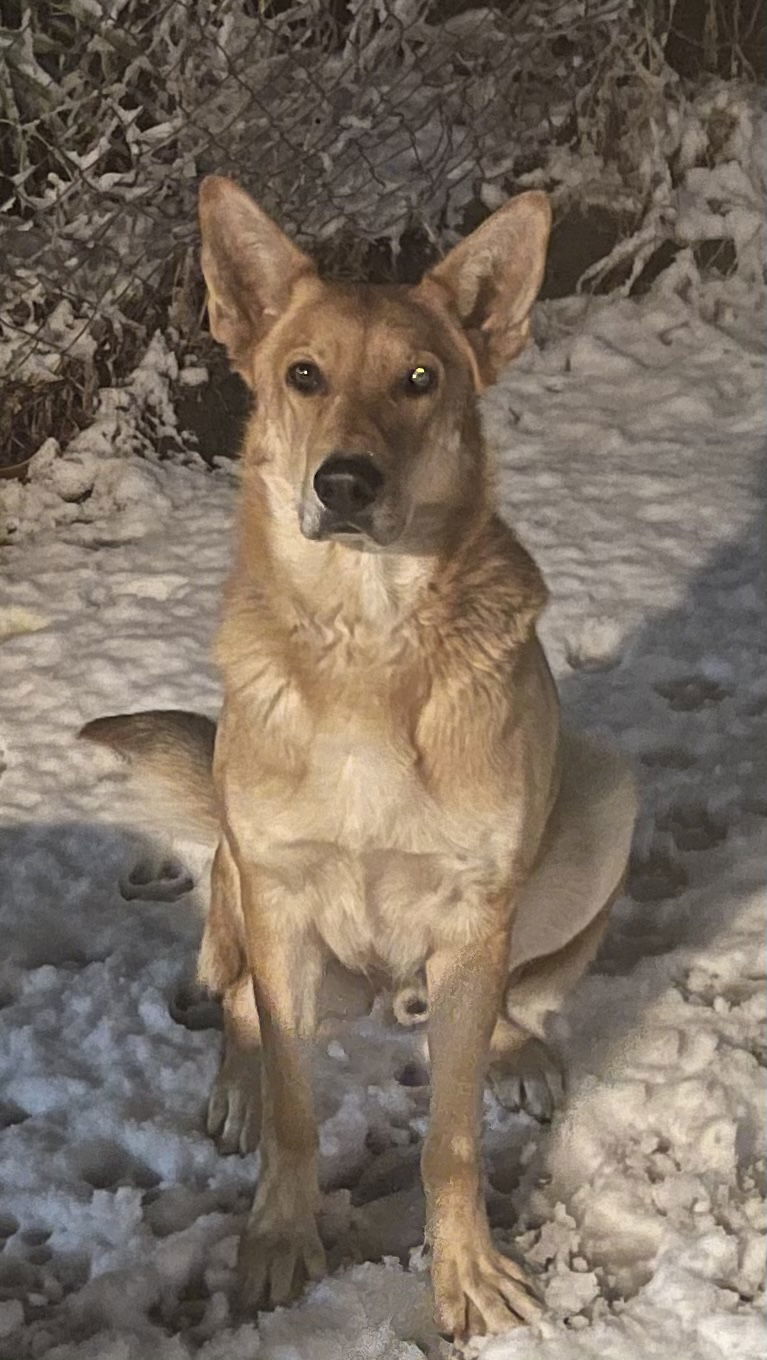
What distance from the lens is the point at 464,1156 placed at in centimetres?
171

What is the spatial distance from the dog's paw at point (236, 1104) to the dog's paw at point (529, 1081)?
1.23 ft

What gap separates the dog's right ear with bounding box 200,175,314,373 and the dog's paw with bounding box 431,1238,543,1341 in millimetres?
1255

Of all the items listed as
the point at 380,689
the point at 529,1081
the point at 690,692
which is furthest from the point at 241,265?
the point at 690,692

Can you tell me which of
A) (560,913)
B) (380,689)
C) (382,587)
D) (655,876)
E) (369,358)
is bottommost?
(655,876)

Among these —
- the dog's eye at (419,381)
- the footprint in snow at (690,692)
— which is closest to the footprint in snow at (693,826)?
the footprint in snow at (690,692)

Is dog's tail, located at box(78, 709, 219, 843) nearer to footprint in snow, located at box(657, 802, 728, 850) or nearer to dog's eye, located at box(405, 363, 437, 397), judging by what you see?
dog's eye, located at box(405, 363, 437, 397)

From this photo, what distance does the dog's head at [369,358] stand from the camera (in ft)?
5.30

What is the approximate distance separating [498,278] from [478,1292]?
1.36 metres

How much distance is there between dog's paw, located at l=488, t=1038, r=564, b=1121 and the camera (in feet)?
6.47

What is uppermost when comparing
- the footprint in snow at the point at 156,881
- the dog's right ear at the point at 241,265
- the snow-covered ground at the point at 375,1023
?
the dog's right ear at the point at 241,265

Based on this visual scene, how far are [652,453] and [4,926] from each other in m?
2.58

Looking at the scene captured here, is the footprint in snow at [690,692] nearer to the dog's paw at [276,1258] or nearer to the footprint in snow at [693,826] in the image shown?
the footprint in snow at [693,826]

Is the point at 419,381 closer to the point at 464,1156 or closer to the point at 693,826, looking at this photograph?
the point at 464,1156

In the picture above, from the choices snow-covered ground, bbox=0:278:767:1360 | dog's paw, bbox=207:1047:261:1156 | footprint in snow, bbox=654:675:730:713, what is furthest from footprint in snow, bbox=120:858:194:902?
footprint in snow, bbox=654:675:730:713
